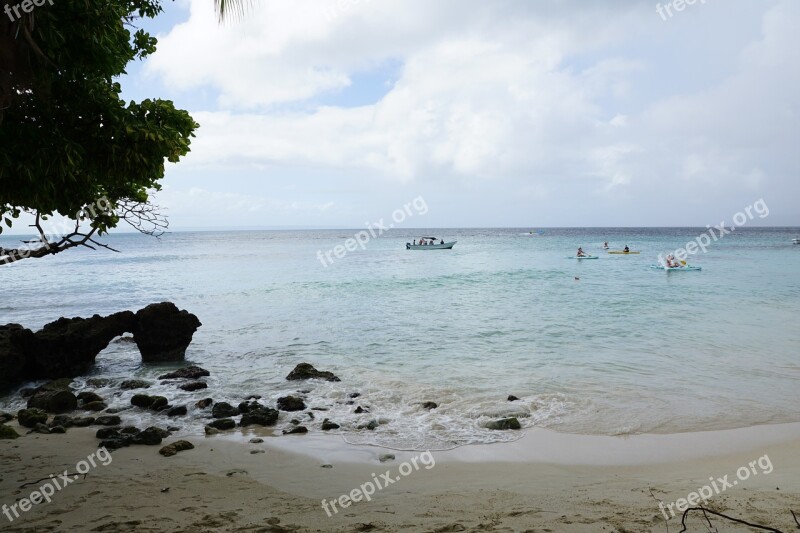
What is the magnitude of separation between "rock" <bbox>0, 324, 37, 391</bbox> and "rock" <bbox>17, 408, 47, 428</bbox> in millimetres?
2973

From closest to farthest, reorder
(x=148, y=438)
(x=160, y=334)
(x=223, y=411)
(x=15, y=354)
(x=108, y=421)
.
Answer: (x=148, y=438)
(x=108, y=421)
(x=223, y=411)
(x=15, y=354)
(x=160, y=334)

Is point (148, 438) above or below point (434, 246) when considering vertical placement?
below

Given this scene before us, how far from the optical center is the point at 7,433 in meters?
7.88

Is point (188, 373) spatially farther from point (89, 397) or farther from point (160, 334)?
point (89, 397)

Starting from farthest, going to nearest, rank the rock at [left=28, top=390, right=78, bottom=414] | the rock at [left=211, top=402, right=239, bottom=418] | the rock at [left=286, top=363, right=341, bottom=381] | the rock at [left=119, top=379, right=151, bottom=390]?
1. the rock at [left=286, top=363, right=341, bottom=381]
2. the rock at [left=119, top=379, right=151, bottom=390]
3. the rock at [left=28, top=390, right=78, bottom=414]
4. the rock at [left=211, top=402, right=239, bottom=418]

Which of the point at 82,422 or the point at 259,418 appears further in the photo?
the point at 259,418

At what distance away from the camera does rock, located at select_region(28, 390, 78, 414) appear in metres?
9.50

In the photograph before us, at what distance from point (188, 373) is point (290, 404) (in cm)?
386

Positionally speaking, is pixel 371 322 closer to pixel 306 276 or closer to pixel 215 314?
pixel 215 314

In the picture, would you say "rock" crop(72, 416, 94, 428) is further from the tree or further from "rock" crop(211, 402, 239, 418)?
the tree

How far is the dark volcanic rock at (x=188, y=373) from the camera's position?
1207 cm

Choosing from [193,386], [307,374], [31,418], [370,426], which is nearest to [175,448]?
[370,426]

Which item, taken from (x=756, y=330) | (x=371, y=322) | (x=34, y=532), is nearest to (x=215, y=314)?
(x=371, y=322)

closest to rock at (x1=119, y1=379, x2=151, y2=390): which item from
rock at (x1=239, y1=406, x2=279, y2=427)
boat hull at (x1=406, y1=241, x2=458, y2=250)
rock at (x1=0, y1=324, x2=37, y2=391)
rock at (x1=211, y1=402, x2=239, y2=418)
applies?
rock at (x1=0, y1=324, x2=37, y2=391)
